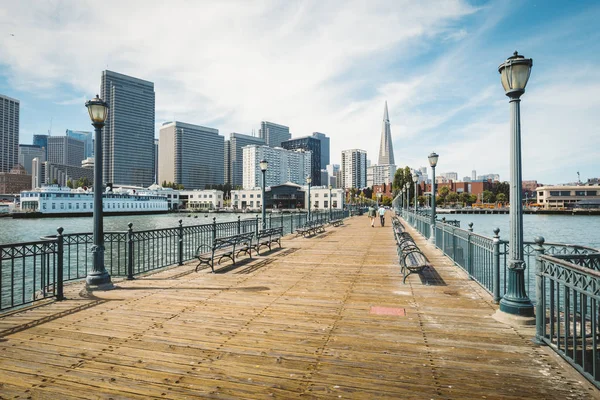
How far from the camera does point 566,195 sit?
459ft

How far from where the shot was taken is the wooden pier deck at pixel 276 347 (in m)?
3.54

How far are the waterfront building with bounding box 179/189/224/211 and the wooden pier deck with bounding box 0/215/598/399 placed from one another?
152926mm

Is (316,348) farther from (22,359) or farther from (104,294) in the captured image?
(104,294)

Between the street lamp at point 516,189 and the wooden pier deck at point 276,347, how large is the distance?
529mm

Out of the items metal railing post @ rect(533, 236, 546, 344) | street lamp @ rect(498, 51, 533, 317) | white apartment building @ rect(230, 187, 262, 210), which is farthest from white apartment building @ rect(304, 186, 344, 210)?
metal railing post @ rect(533, 236, 546, 344)

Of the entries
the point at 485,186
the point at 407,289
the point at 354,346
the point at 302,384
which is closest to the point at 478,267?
the point at 407,289

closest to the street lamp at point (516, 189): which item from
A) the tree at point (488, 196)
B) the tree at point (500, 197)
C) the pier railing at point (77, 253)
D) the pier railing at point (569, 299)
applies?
the pier railing at point (569, 299)

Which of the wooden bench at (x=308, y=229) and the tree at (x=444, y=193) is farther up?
the tree at (x=444, y=193)

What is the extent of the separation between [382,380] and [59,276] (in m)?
6.67

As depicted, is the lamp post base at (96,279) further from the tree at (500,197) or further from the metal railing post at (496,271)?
the tree at (500,197)

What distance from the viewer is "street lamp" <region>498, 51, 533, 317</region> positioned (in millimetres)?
5516

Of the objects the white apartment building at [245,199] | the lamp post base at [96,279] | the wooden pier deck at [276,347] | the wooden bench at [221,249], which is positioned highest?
the white apartment building at [245,199]

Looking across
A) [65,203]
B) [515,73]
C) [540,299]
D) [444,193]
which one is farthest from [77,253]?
[444,193]

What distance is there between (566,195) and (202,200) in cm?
16225
